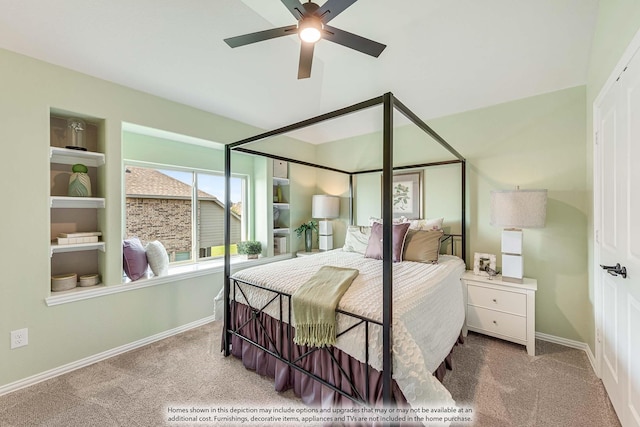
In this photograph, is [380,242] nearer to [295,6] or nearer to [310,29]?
[310,29]

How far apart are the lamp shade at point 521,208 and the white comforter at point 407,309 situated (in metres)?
0.63

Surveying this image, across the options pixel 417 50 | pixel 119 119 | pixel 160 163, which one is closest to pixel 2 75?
pixel 119 119

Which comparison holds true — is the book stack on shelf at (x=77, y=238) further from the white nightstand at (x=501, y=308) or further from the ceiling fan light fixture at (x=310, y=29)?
the white nightstand at (x=501, y=308)

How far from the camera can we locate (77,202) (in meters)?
2.32

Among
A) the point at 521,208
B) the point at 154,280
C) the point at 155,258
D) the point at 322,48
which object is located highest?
the point at 322,48

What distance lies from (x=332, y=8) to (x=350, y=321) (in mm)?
1811

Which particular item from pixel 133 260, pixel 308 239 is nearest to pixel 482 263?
pixel 308 239

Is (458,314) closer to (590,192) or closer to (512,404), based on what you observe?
(512,404)

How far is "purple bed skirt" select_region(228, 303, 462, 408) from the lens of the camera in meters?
1.52

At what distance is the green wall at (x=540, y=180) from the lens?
2459 mm

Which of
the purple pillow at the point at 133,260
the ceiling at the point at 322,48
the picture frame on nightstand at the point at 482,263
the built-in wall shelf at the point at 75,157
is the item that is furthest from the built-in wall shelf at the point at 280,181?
the picture frame on nightstand at the point at 482,263

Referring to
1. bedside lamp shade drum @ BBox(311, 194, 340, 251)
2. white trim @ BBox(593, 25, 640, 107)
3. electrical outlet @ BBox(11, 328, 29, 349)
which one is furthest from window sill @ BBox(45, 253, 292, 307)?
white trim @ BBox(593, 25, 640, 107)

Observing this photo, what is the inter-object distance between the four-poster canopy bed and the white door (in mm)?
874

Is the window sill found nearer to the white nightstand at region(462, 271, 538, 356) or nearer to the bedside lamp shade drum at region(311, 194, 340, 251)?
the bedside lamp shade drum at region(311, 194, 340, 251)
